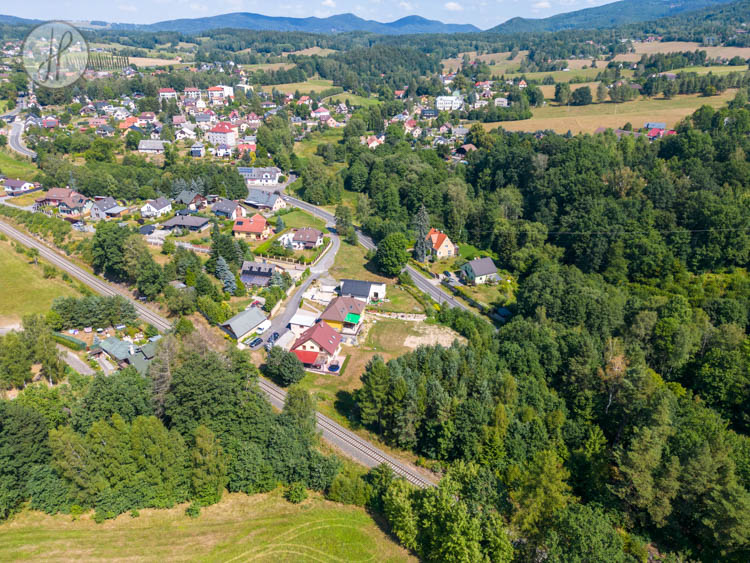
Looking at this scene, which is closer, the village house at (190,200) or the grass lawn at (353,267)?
the grass lawn at (353,267)

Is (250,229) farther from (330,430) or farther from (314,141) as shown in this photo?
(314,141)

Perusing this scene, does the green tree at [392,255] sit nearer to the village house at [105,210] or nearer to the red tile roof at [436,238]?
the red tile roof at [436,238]

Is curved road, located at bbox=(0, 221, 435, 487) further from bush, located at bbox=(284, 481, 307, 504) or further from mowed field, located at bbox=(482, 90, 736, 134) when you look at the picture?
mowed field, located at bbox=(482, 90, 736, 134)

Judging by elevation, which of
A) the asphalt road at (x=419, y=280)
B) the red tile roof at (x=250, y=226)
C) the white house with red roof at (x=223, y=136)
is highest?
the white house with red roof at (x=223, y=136)

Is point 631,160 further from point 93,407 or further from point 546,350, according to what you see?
point 93,407

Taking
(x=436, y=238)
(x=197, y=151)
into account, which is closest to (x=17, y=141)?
(x=197, y=151)

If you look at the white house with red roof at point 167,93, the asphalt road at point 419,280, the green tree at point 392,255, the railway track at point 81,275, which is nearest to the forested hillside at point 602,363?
the asphalt road at point 419,280

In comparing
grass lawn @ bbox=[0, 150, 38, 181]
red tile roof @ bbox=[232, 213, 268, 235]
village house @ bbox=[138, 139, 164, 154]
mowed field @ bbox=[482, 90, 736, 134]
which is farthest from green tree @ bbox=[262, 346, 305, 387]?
mowed field @ bbox=[482, 90, 736, 134]
